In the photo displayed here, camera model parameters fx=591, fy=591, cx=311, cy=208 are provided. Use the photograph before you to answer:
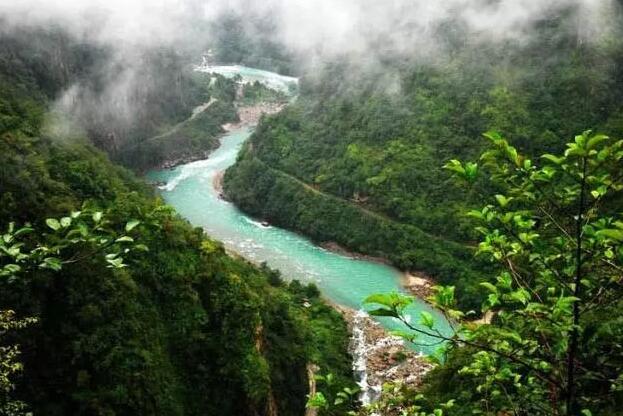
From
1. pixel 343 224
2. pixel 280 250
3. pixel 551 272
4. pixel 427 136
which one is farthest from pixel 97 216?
pixel 427 136

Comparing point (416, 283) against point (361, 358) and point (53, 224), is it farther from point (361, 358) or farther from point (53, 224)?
point (53, 224)

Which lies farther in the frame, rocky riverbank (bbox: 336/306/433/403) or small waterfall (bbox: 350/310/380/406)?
rocky riverbank (bbox: 336/306/433/403)

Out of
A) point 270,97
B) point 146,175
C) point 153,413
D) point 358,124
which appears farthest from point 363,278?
point 270,97

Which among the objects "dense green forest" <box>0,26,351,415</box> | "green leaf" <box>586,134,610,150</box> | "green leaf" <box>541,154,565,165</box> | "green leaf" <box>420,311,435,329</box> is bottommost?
"dense green forest" <box>0,26,351,415</box>

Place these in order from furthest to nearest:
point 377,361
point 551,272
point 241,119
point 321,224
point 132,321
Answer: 1. point 241,119
2. point 321,224
3. point 377,361
4. point 132,321
5. point 551,272

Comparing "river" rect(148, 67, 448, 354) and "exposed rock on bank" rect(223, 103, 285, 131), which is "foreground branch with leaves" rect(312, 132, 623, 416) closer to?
"river" rect(148, 67, 448, 354)

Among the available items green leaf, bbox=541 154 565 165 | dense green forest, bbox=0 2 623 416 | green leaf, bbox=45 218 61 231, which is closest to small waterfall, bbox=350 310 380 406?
dense green forest, bbox=0 2 623 416
